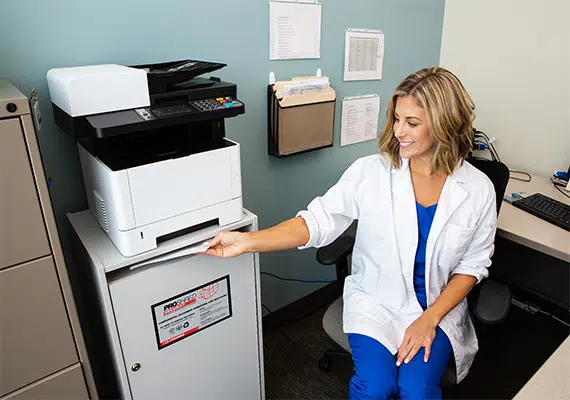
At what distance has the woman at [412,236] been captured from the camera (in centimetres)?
125

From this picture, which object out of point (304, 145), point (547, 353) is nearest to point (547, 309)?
point (547, 353)

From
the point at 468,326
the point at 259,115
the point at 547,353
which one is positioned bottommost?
the point at 547,353

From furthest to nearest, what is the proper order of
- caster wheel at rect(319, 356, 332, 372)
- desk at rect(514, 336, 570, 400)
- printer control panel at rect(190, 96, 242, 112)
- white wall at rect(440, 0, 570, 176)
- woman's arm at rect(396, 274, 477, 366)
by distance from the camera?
1. white wall at rect(440, 0, 570, 176)
2. caster wheel at rect(319, 356, 332, 372)
3. woman's arm at rect(396, 274, 477, 366)
4. printer control panel at rect(190, 96, 242, 112)
5. desk at rect(514, 336, 570, 400)

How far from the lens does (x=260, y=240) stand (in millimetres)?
1273

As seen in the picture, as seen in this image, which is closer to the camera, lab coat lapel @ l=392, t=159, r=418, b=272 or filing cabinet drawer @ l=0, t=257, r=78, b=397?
filing cabinet drawer @ l=0, t=257, r=78, b=397

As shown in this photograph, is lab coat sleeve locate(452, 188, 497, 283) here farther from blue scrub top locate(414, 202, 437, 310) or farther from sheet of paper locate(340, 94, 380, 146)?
sheet of paper locate(340, 94, 380, 146)

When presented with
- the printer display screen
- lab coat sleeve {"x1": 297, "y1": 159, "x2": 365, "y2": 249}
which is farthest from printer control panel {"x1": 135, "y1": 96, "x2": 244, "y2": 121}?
lab coat sleeve {"x1": 297, "y1": 159, "x2": 365, "y2": 249}

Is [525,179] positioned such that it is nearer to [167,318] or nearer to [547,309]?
[547,309]

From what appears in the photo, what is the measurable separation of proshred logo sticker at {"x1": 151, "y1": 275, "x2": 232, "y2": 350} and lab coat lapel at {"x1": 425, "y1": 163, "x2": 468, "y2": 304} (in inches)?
26.3

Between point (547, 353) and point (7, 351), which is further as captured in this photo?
point (547, 353)

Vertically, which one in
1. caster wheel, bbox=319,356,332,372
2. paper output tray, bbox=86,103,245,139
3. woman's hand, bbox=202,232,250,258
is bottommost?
caster wheel, bbox=319,356,332,372

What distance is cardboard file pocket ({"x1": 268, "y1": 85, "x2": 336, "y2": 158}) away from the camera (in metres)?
1.71

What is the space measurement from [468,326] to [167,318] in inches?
40.5

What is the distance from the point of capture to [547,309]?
2.16 meters
